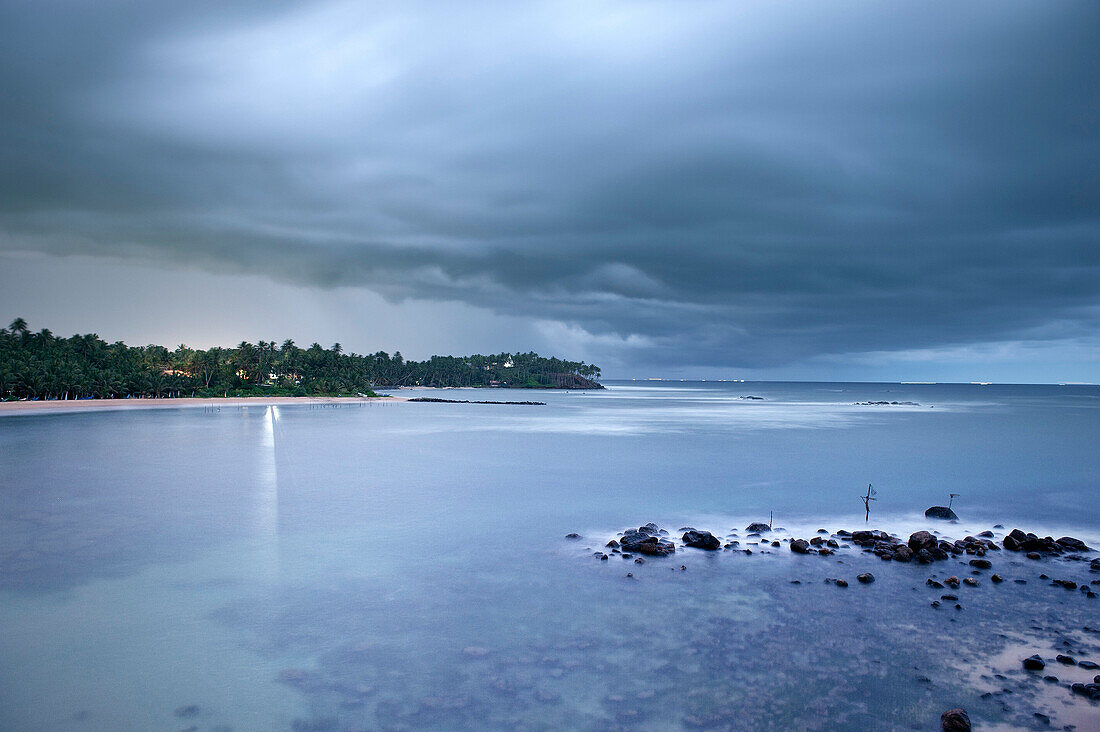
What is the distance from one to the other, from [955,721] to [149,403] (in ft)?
415

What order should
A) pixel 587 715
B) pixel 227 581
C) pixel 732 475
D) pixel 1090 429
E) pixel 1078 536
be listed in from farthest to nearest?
pixel 1090 429
pixel 732 475
pixel 1078 536
pixel 227 581
pixel 587 715

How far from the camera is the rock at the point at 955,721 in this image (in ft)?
27.8

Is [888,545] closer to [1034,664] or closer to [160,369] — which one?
[1034,664]

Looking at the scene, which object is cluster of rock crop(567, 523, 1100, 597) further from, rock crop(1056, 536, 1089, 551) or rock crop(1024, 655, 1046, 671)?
rock crop(1024, 655, 1046, 671)

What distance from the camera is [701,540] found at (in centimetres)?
1845

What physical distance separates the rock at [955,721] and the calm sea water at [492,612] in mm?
223

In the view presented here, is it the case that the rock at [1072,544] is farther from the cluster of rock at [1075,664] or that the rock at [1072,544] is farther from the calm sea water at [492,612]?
the cluster of rock at [1075,664]

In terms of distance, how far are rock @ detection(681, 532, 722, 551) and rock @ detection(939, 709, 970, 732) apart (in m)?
9.41

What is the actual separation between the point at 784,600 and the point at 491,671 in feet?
23.6

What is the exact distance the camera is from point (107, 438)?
51062mm

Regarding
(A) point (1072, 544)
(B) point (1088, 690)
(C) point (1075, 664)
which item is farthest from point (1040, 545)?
(B) point (1088, 690)

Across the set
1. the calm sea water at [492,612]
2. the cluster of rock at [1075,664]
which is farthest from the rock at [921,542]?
the cluster of rock at [1075,664]

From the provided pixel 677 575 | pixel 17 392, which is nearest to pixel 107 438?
pixel 677 575

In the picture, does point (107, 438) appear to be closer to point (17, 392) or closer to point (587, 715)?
point (587, 715)
